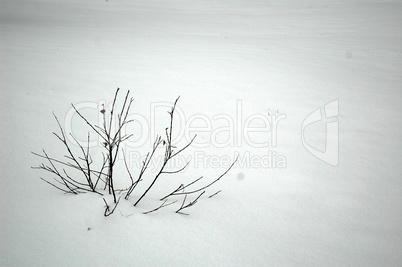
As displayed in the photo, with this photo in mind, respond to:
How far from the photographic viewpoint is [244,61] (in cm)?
493

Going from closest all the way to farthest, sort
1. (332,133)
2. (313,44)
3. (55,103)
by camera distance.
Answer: (332,133)
(55,103)
(313,44)

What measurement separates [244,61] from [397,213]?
368 cm

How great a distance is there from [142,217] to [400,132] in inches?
97.2

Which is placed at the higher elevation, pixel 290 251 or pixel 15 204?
pixel 15 204

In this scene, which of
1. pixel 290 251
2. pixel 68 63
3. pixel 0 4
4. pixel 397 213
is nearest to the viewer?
pixel 290 251

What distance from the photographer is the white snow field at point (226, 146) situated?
4.57 ft

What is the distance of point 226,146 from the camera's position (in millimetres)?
2426

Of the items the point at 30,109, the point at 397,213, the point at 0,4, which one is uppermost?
the point at 0,4

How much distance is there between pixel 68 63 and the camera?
166 inches

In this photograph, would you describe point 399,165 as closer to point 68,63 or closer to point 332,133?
point 332,133

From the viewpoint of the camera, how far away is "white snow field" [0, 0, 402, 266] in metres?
1.39

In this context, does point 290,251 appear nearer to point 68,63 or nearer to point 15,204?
point 15,204

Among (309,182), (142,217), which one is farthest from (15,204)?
(309,182)

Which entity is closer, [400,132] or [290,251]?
[290,251]
